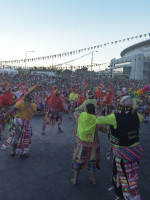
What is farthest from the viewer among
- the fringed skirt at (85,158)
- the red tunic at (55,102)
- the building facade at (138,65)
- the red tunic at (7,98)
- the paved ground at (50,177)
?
the building facade at (138,65)

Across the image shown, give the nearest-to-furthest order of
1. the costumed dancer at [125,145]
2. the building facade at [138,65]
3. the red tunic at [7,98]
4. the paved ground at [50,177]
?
the costumed dancer at [125,145] → the paved ground at [50,177] → the red tunic at [7,98] → the building facade at [138,65]

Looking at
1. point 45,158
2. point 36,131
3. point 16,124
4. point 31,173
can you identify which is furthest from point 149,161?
point 36,131

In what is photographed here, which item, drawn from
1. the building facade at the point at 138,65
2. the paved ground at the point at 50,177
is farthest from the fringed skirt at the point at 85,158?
the building facade at the point at 138,65

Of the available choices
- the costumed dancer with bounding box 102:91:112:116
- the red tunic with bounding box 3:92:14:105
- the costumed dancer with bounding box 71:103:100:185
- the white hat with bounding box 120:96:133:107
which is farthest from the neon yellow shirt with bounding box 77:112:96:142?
the costumed dancer with bounding box 102:91:112:116

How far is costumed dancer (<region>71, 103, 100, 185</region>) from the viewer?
135 inches

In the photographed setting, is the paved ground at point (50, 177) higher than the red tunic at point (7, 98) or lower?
lower

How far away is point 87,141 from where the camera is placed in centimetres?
351

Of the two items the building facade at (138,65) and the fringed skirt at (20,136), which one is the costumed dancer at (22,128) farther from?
the building facade at (138,65)

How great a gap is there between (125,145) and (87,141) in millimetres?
948

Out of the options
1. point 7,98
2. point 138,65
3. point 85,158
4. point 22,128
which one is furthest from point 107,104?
point 138,65

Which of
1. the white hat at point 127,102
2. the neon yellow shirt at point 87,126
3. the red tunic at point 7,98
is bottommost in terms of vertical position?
the neon yellow shirt at point 87,126

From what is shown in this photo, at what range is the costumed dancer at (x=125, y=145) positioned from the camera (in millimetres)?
2680

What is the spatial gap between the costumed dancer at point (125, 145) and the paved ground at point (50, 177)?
835 millimetres

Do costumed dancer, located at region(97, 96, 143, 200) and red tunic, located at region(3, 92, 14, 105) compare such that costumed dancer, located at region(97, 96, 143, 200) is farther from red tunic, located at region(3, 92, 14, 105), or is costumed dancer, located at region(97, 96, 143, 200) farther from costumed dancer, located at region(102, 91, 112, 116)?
costumed dancer, located at region(102, 91, 112, 116)
